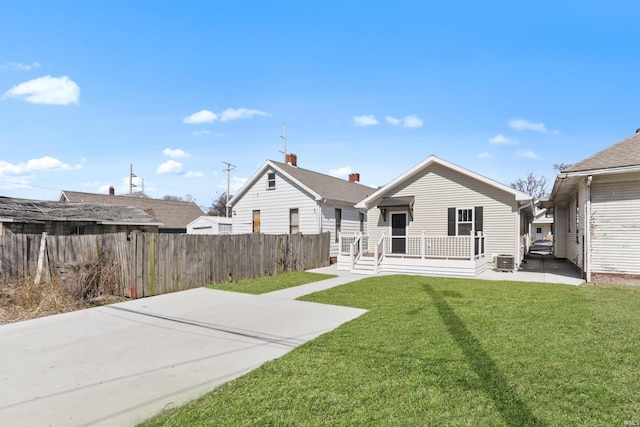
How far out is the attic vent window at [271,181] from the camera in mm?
20141

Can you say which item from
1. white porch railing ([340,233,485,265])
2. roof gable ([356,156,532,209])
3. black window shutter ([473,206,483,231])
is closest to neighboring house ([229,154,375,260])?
roof gable ([356,156,532,209])

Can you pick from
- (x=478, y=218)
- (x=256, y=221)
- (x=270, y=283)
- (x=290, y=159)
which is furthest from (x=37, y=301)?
(x=290, y=159)

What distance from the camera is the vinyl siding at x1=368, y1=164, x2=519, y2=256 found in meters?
14.4

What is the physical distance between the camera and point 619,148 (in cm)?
1116

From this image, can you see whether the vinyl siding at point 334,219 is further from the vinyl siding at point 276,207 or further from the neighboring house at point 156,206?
the neighboring house at point 156,206

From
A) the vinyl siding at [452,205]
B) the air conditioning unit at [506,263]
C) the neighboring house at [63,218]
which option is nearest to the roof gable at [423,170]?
the vinyl siding at [452,205]

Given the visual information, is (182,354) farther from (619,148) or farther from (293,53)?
(619,148)

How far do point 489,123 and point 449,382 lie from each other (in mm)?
18096

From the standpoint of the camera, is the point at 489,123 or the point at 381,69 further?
the point at 489,123

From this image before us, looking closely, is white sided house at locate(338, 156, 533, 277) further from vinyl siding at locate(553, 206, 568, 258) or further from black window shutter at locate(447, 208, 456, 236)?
vinyl siding at locate(553, 206, 568, 258)

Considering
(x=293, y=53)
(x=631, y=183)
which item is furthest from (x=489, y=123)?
(x=293, y=53)

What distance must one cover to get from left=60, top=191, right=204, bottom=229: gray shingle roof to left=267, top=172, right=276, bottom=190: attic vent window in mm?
15413

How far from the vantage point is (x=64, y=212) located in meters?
16.7

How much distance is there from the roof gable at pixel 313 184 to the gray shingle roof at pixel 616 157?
1103 cm
